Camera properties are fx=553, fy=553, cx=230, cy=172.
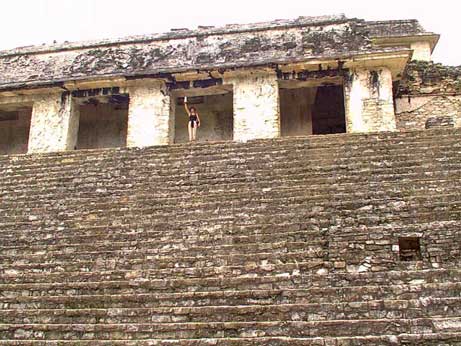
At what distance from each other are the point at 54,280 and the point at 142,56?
7.69 meters

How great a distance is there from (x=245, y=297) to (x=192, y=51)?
8406mm

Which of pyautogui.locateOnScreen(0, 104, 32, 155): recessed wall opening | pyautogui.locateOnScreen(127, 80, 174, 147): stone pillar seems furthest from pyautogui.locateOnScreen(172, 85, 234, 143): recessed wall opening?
pyautogui.locateOnScreen(0, 104, 32, 155): recessed wall opening

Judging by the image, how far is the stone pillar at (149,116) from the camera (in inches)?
465

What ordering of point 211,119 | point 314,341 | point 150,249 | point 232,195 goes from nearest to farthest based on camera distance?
point 314,341, point 150,249, point 232,195, point 211,119

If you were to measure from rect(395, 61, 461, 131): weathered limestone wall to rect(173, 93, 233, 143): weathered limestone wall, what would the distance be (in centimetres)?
389

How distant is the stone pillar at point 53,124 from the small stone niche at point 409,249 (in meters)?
8.16

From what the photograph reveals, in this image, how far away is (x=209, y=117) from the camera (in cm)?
1333

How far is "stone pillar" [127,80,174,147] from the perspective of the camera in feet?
38.7

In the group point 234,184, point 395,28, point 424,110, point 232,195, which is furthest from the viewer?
point 395,28

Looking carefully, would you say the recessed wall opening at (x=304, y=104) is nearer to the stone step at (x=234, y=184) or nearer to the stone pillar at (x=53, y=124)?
the stone step at (x=234, y=184)

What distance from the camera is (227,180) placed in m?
8.38

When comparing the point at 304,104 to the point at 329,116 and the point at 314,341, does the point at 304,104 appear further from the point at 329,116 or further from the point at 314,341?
the point at 314,341

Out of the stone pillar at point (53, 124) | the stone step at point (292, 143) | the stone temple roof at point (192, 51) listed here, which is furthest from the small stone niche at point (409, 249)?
the stone pillar at point (53, 124)

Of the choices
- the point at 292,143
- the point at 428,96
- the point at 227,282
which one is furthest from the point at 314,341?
the point at 428,96
